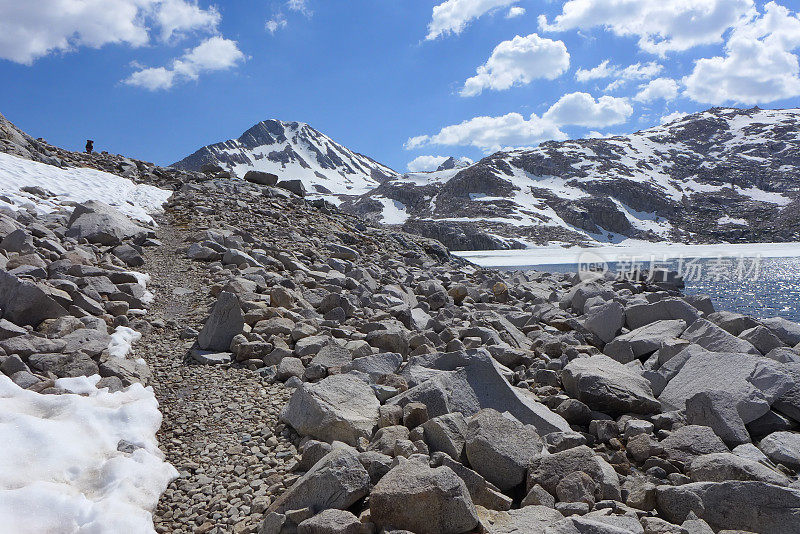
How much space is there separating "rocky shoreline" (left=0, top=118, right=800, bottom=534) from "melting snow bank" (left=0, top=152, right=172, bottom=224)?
2.36m

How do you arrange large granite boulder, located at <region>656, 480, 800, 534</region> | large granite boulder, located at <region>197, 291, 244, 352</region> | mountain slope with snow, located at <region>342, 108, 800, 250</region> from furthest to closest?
mountain slope with snow, located at <region>342, 108, 800, 250</region> → large granite boulder, located at <region>197, 291, 244, 352</region> → large granite boulder, located at <region>656, 480, 800, 534</region>

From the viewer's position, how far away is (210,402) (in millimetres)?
Result: 5871

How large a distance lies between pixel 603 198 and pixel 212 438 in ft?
502

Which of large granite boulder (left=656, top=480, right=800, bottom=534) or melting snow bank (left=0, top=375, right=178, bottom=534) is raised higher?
large granite boulder (left=656, top=480, right=800, bottom=534)

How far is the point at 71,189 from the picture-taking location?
A: 51.3ft

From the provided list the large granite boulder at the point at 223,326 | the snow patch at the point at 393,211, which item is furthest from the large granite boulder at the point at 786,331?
the snow patch at the point at 393,211

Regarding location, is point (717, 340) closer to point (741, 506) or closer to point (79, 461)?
point (741, 506)

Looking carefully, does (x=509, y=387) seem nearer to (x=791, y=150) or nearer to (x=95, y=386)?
(x=95, y=386)

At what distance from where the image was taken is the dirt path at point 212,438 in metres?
4.04

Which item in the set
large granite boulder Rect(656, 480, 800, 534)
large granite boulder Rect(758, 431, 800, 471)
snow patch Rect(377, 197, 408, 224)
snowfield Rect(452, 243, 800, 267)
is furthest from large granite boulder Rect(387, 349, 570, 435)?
snow patch Rect(377, 197, 408, 224)

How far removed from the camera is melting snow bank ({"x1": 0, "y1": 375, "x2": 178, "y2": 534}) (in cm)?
368

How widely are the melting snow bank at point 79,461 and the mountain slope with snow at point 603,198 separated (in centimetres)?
9566

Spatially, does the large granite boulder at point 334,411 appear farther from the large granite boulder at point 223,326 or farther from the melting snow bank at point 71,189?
the melting snow bank at point 71,189

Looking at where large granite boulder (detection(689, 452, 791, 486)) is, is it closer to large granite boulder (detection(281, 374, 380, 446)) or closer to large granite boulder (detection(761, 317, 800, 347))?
large granite boulder (detection(281, 374, 380, 446))
